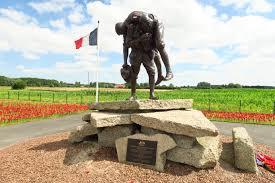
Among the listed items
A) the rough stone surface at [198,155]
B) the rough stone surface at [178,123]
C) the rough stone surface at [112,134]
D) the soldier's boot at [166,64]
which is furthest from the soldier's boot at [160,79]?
the rough stone surface at [198,155]

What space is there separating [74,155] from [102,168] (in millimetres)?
1087

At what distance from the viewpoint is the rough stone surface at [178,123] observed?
22.2ft

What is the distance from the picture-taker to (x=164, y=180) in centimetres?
657

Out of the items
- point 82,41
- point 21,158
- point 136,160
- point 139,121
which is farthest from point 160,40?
point 82,41

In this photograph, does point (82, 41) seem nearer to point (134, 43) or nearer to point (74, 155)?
point (134, 43)

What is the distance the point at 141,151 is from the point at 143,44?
3066mm

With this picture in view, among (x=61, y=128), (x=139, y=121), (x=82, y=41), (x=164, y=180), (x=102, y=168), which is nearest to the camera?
(x=164, y=180)

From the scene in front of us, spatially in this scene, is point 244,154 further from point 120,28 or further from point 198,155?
point 120,28

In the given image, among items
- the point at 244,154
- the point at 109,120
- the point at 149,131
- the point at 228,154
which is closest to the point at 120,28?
the point at 109,120

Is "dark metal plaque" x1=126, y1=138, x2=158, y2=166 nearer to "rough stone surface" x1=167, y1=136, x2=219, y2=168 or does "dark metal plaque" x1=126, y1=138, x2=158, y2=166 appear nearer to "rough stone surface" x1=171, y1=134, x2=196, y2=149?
"rough stone surface" x1=167, y1=136, x2=219, y2=168

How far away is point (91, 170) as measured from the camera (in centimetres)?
701

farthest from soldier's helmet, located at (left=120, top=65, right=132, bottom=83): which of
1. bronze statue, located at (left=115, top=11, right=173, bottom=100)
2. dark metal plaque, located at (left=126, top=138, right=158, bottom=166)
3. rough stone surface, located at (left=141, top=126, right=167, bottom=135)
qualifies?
dark metal plaque, located at (left=126, top=138, right=158, bottom=166)

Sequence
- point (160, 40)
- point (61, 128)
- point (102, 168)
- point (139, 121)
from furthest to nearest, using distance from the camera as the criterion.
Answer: point (61, 128), point (160, 40), point (139, 121), point (102, 168)

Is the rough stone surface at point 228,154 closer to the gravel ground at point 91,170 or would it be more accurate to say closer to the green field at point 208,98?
the gravel ground at point 91,170
